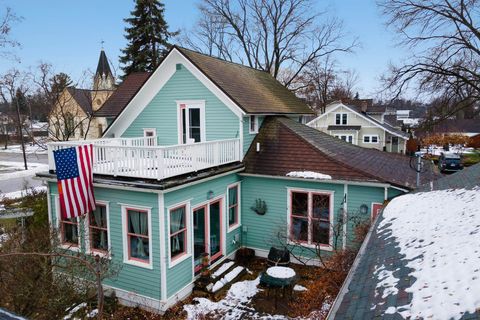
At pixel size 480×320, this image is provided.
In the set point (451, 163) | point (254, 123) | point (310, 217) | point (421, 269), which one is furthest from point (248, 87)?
point (451, 163)

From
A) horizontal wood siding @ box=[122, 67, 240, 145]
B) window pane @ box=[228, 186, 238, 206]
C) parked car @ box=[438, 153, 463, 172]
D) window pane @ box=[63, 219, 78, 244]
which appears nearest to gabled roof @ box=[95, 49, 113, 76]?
horizontal wood siding @ box=[122, 67, 240, 145]

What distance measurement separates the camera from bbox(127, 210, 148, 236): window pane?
9383mm

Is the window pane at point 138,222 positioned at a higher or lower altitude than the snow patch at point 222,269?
higher

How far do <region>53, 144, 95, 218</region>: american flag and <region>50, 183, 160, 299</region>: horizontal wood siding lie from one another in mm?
576

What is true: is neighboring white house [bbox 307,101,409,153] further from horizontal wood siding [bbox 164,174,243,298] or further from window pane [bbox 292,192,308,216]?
horizontal wood siding [bbox 164,174,243,298]

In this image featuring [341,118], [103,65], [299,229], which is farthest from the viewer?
[103,65]

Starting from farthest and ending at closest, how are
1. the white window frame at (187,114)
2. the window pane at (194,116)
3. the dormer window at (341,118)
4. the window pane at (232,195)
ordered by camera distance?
the dormer window at (341,118) → the window pane at (194,116) → the white window frame at (187,114) → the window pane at (232,195)

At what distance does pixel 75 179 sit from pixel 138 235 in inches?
88.6

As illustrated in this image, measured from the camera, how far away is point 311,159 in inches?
467

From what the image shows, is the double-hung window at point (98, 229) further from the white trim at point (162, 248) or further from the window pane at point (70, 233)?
the white trim at point (162, 248)

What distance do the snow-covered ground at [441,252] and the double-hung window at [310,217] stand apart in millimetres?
3695

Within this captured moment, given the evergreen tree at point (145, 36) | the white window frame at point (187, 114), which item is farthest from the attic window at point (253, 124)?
the evergreen tree at point (145, 36)

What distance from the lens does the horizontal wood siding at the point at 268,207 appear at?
11734 mm

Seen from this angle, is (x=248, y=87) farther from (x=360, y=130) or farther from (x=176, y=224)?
(x=360, y=130)
